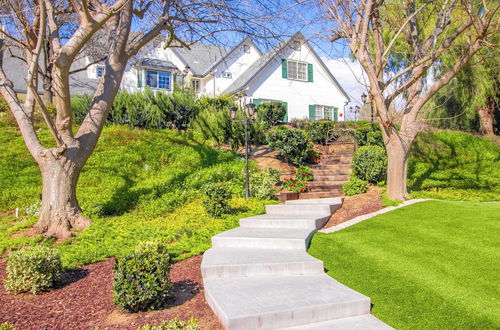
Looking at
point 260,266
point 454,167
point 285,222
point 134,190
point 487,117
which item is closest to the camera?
point 260,266

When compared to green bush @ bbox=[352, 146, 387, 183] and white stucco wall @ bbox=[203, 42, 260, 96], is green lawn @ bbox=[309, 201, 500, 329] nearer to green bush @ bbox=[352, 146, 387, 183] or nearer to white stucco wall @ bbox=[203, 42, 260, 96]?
green bush @ bbox=[352, 146, 387, 183]

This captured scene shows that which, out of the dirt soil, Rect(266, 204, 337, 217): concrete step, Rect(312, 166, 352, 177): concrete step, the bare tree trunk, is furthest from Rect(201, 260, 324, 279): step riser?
the bare tree trunk

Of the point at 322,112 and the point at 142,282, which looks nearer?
the point at 142,282

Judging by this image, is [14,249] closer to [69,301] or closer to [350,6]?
[69,301]

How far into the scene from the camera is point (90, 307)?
3.87 meters

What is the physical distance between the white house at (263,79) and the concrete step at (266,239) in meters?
15.6

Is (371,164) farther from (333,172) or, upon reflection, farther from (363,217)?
(363,217)

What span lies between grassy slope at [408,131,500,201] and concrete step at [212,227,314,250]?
178 inches

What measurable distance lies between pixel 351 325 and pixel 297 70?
20.8 m

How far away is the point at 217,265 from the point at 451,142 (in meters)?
11.7

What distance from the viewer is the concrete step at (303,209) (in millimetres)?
7604

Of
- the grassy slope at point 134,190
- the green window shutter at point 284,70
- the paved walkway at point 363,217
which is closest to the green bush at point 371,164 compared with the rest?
the paved walkway at point 363,217

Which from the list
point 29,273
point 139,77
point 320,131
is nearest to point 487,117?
point 320,131

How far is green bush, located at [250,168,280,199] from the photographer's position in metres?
9.04
